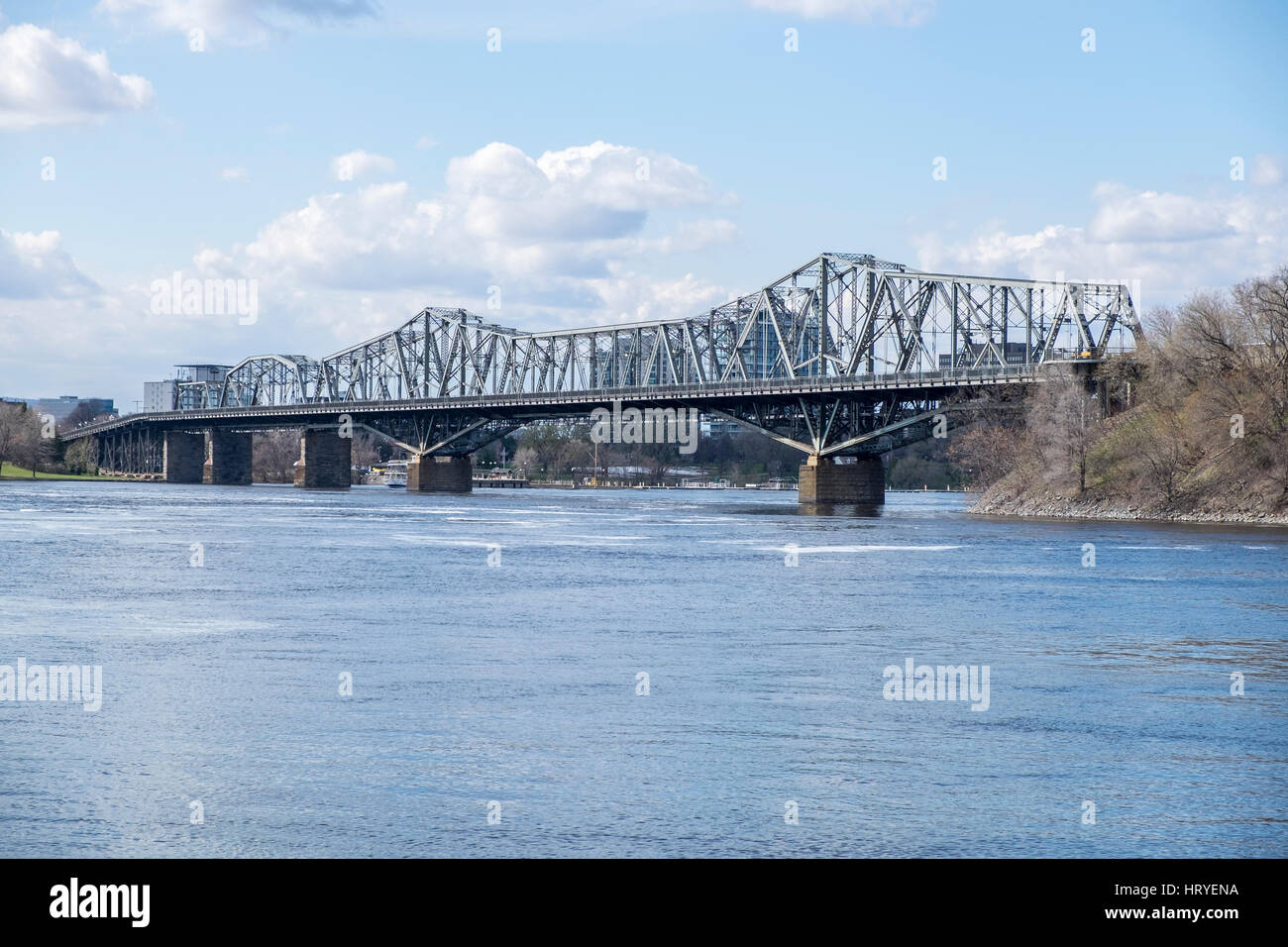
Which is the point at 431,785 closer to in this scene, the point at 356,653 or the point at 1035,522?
the point at 356,653

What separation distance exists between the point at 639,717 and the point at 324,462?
17571 cm

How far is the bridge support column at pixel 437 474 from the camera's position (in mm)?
162375

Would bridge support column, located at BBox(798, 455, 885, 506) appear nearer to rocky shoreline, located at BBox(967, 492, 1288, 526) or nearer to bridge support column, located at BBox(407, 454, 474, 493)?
rocky shoreline, located at BBox(967, 492, 1288, 526)

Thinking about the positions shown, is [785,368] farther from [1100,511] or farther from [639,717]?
[639,717]

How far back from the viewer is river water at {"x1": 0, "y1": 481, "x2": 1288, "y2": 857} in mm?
11930

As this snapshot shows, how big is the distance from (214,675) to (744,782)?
954 cm

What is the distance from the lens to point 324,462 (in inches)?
7392

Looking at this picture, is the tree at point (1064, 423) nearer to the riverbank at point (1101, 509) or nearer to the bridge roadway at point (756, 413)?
the riverbank at point (1101, 509)

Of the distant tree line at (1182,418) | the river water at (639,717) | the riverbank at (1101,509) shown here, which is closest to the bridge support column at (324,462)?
the riverbank at (1101,509)

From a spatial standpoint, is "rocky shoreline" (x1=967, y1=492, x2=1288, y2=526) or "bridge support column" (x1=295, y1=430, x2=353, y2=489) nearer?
"rocky shoreline" (x1=967, y1=492, x2=1288, y2=526)

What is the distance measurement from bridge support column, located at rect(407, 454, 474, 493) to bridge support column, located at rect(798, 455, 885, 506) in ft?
184

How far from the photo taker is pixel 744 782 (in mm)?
13578

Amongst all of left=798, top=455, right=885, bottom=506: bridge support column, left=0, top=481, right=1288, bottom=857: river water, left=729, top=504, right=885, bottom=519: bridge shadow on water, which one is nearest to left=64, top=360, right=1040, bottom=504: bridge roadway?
left=798, top=455, right=885, bottom=506: bridge support column
